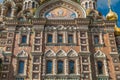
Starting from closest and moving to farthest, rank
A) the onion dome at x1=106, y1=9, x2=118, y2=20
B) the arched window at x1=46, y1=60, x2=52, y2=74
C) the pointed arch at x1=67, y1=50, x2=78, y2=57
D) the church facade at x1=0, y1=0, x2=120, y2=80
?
the church facade at x1=0, y1=0, x2=120, y2=80 → the arched window at x1=46, y1=60, x2=52, y2=74 → the pointed arch at x1=67, y1=50, x2=78, y2=57 → the onion dome at x1=106, y1=9, x2=118, y2=20

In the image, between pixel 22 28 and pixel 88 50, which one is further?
pixel 22 28

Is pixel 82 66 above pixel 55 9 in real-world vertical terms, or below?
below

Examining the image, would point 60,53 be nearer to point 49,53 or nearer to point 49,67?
point 49,53

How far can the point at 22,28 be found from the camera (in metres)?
23.2

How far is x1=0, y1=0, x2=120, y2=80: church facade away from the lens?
20.9 metres

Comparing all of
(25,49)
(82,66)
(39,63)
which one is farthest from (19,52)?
(82,66)

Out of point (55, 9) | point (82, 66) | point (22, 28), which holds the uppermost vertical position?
point (55, 9)

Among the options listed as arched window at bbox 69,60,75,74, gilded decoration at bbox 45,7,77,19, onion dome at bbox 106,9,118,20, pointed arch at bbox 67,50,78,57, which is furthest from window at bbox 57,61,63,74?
onion dome at bbox 106,9,118,20

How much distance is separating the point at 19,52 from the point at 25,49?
539 millimetres

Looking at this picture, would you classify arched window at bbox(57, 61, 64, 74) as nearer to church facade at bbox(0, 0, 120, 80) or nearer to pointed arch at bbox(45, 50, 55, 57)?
church facade at bbox(0, 0, 120, 80)

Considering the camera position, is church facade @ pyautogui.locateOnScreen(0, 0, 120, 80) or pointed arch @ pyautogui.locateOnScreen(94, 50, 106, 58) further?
pointed arch @ pyautogui.locateOnScreen(94, 50, 106, 58)

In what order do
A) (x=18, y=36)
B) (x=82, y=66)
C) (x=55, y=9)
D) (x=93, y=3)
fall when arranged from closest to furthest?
(x=82, y=66) → (x=18, y=36) → (x=55, y=9) → (x=93, y=3)

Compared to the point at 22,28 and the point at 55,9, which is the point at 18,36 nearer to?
the point at 22,28

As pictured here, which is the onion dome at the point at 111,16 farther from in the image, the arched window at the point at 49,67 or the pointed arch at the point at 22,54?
the pointed arch at the point at 22,54
